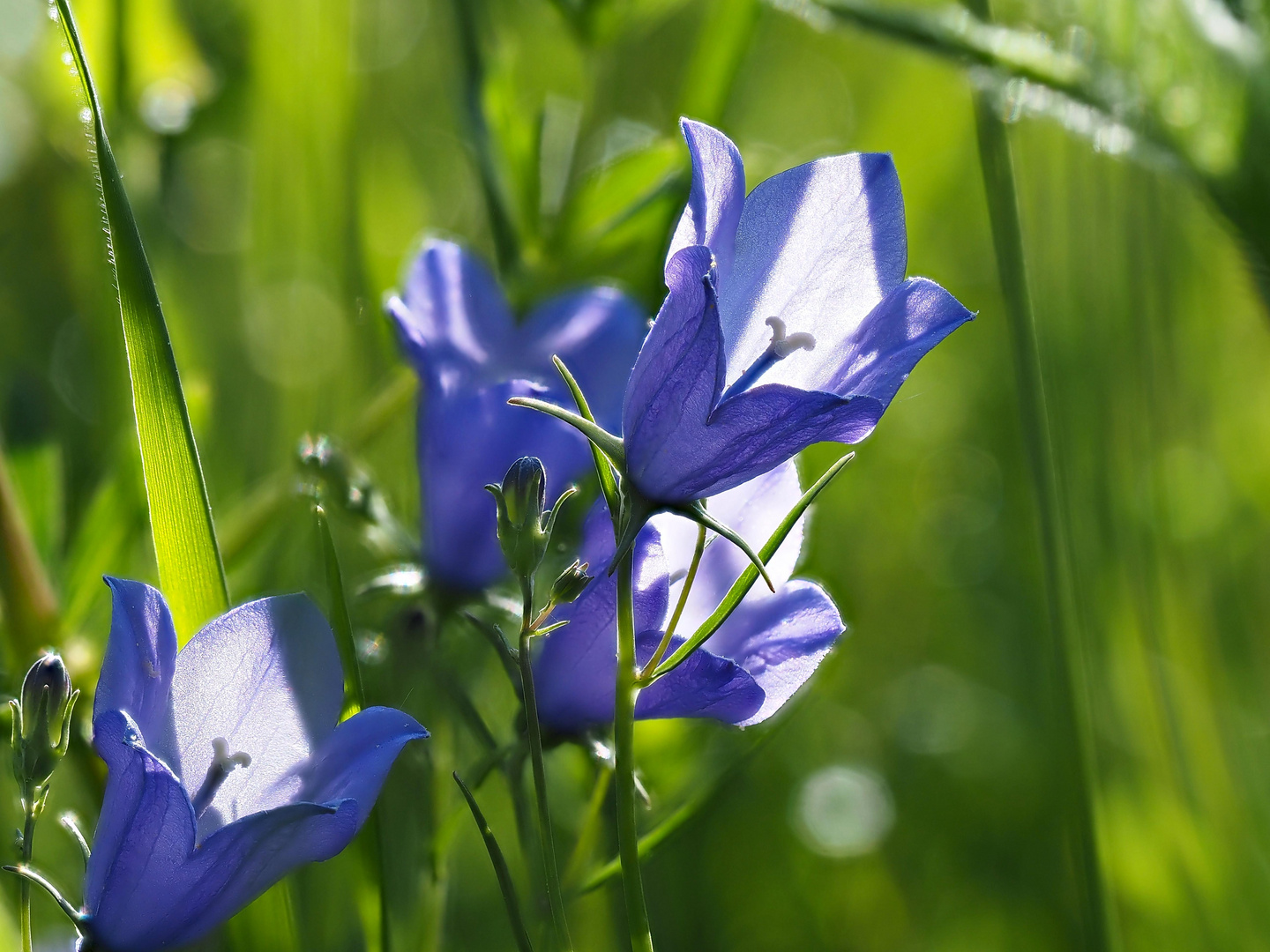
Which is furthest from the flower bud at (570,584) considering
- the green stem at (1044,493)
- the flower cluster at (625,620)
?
the green stem at (1044,493)

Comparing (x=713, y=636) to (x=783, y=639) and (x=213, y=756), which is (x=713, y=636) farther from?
(x=213, y=756)

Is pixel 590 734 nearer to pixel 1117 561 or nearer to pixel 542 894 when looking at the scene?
pixel 542 894

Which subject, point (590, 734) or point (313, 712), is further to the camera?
point (590, 734)

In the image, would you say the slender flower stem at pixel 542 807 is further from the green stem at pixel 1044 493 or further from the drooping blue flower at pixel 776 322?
the green stem at pixel 1044 493

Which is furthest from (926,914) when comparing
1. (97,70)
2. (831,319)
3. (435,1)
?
(435,1)

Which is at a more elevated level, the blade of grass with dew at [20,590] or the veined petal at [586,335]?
the veined petal at [586,335]

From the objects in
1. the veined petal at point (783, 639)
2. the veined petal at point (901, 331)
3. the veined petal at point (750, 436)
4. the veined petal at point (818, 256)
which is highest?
the veined petal at point (818, 256)

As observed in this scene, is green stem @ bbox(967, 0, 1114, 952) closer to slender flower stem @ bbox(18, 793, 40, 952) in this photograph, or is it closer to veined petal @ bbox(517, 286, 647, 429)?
veined petal @ bbox(517, 286, 647, 429)

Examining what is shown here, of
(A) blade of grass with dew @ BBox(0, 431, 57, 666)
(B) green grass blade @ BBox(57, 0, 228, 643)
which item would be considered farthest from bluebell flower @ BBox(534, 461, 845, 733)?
(A) blade of grass with dew @ BBox(0, 431, 57, 666)
